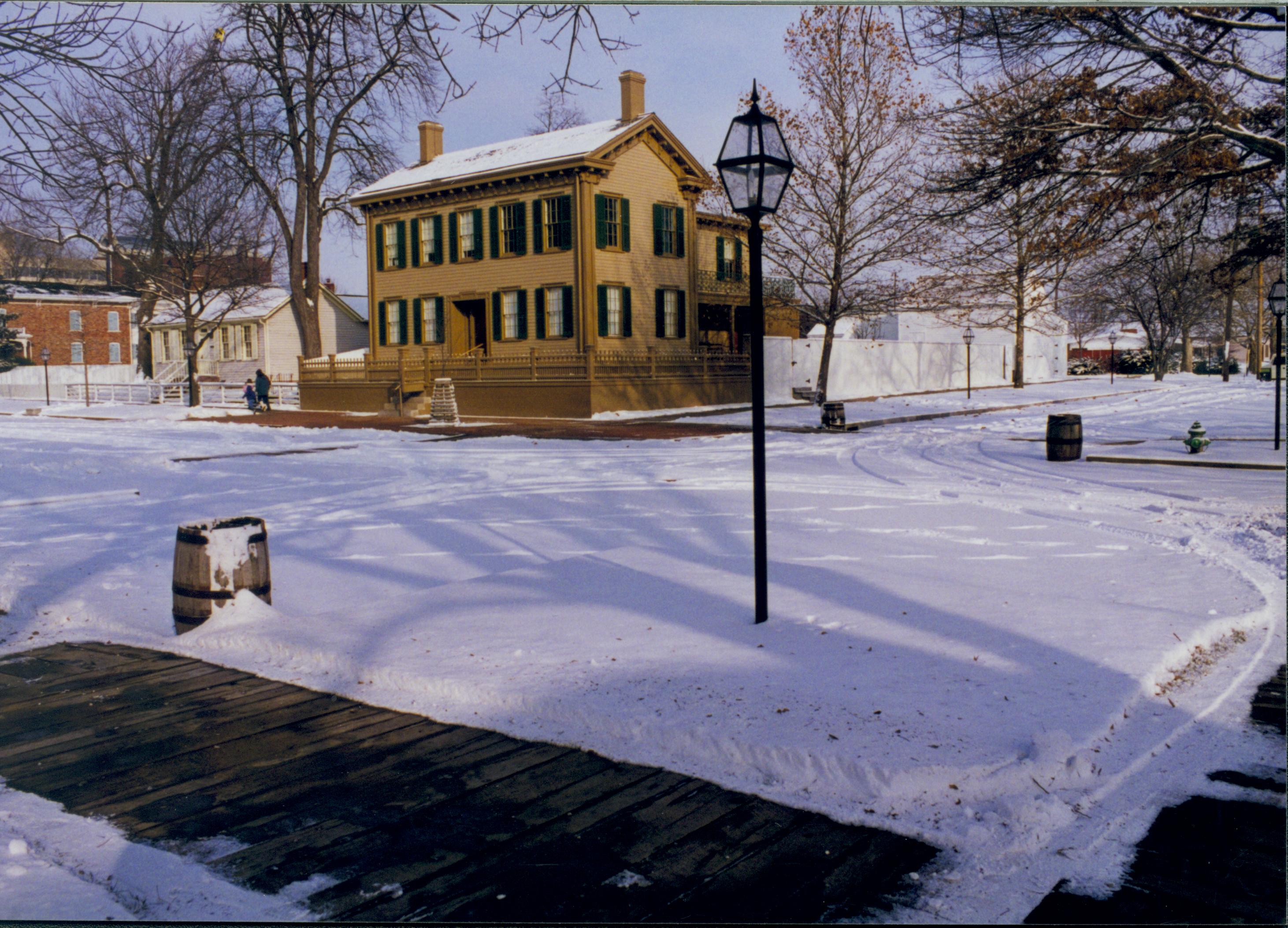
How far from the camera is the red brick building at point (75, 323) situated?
59.5 m

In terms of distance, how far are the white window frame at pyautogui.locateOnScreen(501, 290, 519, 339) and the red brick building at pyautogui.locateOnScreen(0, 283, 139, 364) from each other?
3684 centimetres

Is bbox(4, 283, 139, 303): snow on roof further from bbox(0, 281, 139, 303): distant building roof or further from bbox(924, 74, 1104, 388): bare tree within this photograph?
bbox(924, 74, 1104, 388): bare tree

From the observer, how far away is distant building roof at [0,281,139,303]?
57656 mm

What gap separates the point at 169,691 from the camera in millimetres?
5516

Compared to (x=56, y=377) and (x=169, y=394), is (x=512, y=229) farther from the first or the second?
(x=56, y=377)

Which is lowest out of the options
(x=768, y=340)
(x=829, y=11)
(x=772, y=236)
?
(x=768, y=340)

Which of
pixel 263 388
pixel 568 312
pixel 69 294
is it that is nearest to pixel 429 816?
pixel 568 312

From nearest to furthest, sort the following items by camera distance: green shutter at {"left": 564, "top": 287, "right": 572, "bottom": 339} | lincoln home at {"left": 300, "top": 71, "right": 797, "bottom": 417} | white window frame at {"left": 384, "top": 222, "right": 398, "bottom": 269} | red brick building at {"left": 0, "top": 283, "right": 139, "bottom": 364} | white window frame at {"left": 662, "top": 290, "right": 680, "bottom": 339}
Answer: lincoln home at {"left": 300, "top": 71, "right": 797, "bottom": 417}, green shutter at {"left": 564, "top": 287, "right": 572, "bottom": 339}, white window frame at {"left": 662, "top": 290, "right": 680, "bottom": 339}, white window frame at {"left": 384, "top": 222, "right": 398, "bottom": 269}, red brick building at {"left": 0, "top": 283, "right": 139, "bottom": 364}

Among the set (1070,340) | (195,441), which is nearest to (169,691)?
(195,441)

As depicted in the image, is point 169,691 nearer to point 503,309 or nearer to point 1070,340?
point 503,309

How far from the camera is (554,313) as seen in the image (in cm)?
3091

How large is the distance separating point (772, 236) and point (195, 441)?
17.9 metres

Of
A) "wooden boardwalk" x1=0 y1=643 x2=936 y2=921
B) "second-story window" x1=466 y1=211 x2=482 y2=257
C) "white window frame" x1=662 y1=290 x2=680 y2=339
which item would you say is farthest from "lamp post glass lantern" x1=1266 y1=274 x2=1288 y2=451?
"second-story window" x1=466 y1=211 x2=482 y2=257

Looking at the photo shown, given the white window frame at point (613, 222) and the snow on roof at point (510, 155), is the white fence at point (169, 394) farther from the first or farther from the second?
the white window frame at point (613, 222)
